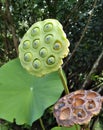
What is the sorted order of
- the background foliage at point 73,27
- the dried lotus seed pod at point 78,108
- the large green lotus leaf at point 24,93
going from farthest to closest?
the background foliage at point 73,27, the large green lotus leaf at point 24,93, the dried lotus seed pod at point 78,108

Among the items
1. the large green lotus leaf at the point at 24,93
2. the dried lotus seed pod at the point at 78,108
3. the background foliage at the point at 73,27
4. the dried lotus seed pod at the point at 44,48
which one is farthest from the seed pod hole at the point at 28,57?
the background foliage at the point at 73,27

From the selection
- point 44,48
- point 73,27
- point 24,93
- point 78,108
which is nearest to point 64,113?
point 78,108

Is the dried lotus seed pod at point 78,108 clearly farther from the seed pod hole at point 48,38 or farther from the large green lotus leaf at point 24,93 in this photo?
the large green lotus leaf at point 24,93

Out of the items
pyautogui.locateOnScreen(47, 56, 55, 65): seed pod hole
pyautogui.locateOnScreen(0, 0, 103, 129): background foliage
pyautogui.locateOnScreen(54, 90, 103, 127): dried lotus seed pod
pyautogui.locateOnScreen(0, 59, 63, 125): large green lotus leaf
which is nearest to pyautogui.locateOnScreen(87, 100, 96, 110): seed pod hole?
pyautogui.locateOnScreen(54, 90, 103, 127): dried lotus seed pod

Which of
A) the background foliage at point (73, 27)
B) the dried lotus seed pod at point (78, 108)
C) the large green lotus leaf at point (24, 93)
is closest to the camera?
the dried lotus seed pod at point (78, 108)

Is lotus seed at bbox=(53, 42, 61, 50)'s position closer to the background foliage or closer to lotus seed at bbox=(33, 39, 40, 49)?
lotus seed at bbox=(33, 39, 40, 49)

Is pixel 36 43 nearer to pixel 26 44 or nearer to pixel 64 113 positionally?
pixel 26 44

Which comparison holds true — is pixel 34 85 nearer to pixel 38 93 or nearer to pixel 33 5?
pixel 38 93

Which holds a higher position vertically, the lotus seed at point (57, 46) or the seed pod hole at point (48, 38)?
the seed pod hole at point (48, 38)
